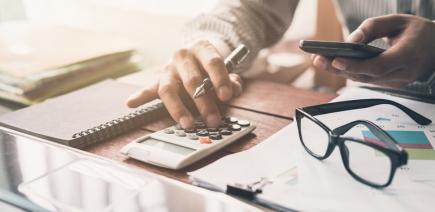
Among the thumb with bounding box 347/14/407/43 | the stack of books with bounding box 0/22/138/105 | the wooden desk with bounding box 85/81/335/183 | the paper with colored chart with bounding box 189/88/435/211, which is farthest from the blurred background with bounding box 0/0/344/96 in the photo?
the paper with colored chart with bounding box 189/88/435/211

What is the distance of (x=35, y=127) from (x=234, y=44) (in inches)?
13.9

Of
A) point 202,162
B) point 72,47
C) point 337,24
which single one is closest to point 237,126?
point 202,162

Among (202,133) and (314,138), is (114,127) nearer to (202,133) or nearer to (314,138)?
(202,133)

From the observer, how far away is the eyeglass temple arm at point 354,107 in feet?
2.01

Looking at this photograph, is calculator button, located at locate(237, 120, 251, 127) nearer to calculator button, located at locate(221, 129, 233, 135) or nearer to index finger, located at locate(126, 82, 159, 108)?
calculator button, located at locate(221, 129, 233, 135)

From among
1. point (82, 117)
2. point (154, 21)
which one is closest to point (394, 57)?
point (82, 117)

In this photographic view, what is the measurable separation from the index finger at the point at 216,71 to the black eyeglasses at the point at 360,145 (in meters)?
0.10

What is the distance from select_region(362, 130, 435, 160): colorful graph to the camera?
1.78 ft

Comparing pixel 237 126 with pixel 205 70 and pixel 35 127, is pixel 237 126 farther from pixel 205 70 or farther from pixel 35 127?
pixel 35 127

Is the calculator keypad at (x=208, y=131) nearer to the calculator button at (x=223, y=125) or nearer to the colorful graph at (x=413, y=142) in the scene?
the calculator button at (x=223, y=125)

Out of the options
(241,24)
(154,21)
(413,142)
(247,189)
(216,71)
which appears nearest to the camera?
(247,189)

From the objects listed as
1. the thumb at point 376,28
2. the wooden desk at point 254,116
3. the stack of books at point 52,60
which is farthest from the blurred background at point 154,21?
the thumb at point 376,28

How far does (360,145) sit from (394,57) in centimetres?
18

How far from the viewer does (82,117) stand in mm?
675
